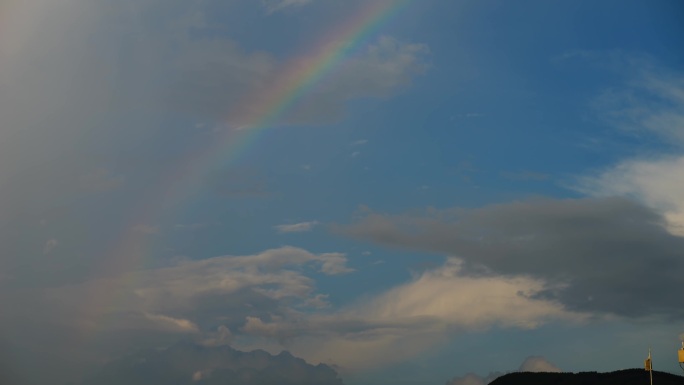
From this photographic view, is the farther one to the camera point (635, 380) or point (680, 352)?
point (635, 380)

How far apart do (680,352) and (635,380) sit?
106m

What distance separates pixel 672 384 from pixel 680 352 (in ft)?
322

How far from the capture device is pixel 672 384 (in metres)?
181

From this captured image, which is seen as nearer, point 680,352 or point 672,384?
point 680,352

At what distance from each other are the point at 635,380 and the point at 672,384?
1156 cm

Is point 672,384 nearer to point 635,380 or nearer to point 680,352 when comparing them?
point 635,380

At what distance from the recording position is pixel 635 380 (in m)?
192

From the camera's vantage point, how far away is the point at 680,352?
94188 millimetres

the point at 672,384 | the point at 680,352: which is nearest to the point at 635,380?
the point at 672,384
